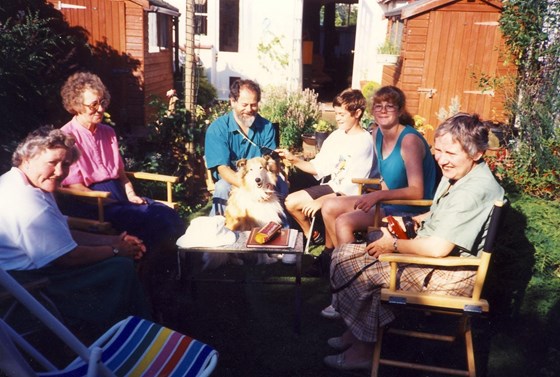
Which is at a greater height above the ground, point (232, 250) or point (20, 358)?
point (20, 358)

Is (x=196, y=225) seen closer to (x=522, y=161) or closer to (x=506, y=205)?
(x=506, y=205)

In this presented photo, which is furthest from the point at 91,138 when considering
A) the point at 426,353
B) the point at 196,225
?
the point at 426,353

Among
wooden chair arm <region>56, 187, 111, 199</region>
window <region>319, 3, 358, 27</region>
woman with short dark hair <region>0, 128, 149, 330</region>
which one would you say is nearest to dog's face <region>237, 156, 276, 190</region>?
wooden chair arm <region>56, 187, 111, 199</region>

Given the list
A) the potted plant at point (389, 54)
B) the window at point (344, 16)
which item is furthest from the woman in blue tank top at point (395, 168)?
the window at point (344, 16)

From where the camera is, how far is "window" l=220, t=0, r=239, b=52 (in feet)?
38.5

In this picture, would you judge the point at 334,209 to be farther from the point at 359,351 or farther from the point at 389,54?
the point at 389,54

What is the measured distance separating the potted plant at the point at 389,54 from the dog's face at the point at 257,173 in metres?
6.21

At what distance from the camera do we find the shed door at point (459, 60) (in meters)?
8.35

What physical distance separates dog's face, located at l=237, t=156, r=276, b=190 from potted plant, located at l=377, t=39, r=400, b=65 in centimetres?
621

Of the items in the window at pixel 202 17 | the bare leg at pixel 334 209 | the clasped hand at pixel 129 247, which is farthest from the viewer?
the window at pixel 202 17

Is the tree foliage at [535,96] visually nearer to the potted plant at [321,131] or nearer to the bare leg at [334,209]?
the bare leg at [334,209]

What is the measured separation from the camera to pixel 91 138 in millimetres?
3785

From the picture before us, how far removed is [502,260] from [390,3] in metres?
10.4

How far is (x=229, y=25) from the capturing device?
11.8 metres
